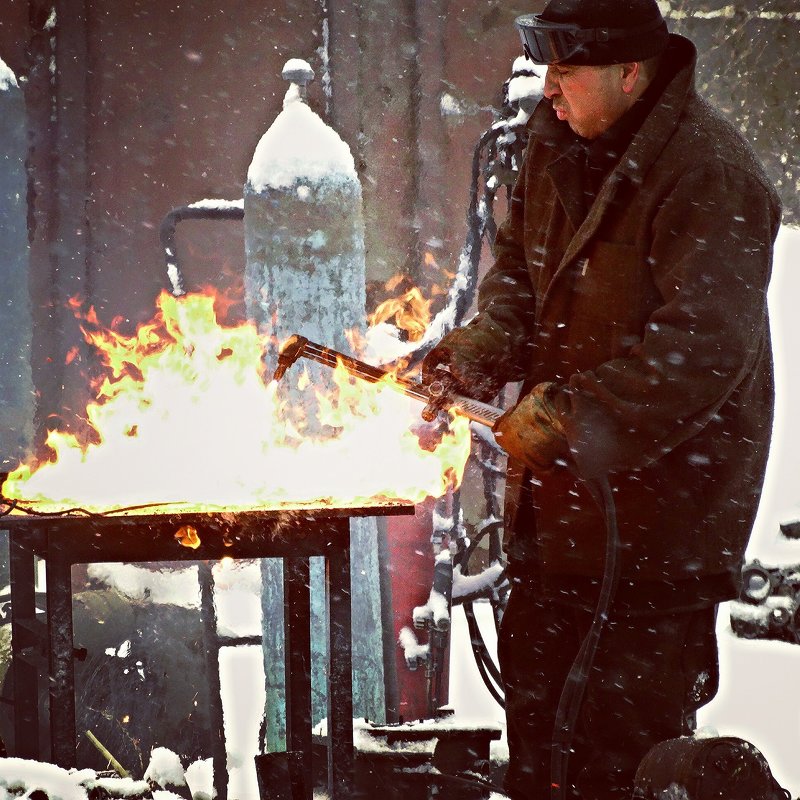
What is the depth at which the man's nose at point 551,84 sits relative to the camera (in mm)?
2617

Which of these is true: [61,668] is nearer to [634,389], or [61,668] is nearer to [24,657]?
[24,657]

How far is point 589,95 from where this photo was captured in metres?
2.60

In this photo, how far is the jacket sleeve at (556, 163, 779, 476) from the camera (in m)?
2.31

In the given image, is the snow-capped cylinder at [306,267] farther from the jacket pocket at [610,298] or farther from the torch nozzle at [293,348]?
the jacket pocket at [610,298]

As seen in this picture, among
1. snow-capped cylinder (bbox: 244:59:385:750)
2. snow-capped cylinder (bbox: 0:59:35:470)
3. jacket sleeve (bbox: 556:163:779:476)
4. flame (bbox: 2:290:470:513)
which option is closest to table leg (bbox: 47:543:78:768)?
flame (bbox: 2:290:470:513)

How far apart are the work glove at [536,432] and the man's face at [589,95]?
71 cm

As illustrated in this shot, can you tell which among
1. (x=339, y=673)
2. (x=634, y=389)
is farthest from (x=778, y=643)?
(x=634, y=389)

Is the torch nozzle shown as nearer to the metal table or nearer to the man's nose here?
the metal table

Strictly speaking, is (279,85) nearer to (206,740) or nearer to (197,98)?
(197,98)

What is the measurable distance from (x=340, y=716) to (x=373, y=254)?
4633 millimetres

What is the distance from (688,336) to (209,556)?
5.19 ft

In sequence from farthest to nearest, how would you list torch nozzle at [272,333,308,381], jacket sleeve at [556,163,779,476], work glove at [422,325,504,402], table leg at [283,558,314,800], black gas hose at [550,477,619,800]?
table leg at [283,558,314,800] < torch nozzle at [272,333,308,381] < work glove at [422,325,504,402] < black gas hose at [550,477,619,800] < jacket sleeve at [556,163,779,476]

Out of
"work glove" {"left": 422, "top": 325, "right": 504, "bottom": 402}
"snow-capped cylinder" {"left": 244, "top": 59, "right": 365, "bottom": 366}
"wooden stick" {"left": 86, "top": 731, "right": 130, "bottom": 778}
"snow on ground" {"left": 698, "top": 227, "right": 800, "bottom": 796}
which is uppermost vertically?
"snow-capped cylinder" {"left": 244, "top": 59, "right": 365, "bottom": 366}

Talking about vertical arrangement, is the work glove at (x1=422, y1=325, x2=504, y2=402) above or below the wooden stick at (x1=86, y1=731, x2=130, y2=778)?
above
